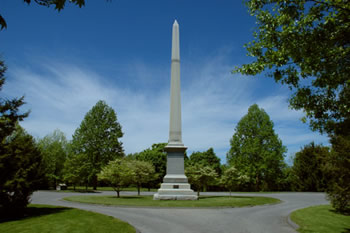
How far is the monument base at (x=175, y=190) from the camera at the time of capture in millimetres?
21562

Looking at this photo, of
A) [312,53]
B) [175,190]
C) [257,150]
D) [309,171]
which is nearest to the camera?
[312,53]

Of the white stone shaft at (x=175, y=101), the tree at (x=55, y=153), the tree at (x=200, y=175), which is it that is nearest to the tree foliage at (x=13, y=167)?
the white stone shaft at (x=175, y=101)

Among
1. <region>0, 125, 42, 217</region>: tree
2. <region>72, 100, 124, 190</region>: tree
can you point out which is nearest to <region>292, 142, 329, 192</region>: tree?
<region>72, 100, 124, 190</region>: tree

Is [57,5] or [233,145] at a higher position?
[233,145]

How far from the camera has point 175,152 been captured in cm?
2369

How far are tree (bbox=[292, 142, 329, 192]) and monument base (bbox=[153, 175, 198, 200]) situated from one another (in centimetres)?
2905

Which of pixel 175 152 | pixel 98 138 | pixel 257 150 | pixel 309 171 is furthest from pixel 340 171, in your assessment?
pixel 98 138

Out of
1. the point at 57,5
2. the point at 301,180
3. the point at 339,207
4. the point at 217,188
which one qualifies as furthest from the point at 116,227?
the point at 217,188

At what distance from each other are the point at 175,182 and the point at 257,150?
25278 mm

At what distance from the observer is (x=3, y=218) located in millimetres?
12625

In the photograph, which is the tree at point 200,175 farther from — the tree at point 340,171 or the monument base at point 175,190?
the tree at point 340,171

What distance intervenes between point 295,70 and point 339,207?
11251mm

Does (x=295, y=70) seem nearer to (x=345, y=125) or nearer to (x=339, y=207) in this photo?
(x=345, y=125)

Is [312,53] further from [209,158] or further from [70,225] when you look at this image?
[209,158]
